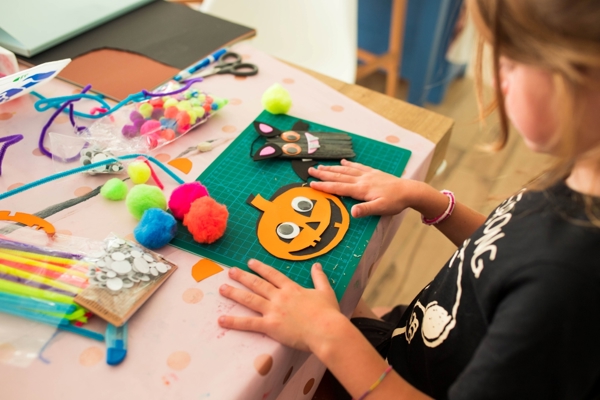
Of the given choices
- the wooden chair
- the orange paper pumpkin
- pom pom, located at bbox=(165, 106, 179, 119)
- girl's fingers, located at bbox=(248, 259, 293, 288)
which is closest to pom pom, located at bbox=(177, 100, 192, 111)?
pom pom, located at bbox=(165, 106, 179, 119)

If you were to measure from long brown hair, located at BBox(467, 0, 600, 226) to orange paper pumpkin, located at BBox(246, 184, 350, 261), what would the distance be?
287mm

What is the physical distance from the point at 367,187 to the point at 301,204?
0.10 metres

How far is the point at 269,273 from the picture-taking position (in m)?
0.57

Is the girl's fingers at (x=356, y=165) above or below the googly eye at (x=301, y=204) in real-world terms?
above

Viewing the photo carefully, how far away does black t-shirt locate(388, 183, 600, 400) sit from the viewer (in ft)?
1.41

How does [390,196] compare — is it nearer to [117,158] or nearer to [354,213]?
[354,213]

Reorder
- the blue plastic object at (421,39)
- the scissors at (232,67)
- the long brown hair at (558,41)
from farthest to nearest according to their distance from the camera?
the blue plastic object at (421,39), the scissors at (232,67), the long brown hair at (558,41)

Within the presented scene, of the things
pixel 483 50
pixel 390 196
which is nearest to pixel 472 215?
pixel 390 196

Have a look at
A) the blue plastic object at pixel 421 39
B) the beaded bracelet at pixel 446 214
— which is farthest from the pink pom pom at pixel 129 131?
the blue plastic object at pixel 421 39

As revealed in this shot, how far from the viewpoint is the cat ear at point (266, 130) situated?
0.77 metres

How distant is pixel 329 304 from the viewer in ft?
1.80

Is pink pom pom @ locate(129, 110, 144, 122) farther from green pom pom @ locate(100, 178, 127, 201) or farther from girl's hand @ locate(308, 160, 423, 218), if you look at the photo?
girl's hand @ locate(308, 160, 423, 218)

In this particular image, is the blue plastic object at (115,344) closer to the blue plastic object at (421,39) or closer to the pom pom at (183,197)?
the pom pom at (183,197)

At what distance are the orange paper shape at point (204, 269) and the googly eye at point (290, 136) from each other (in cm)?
27
